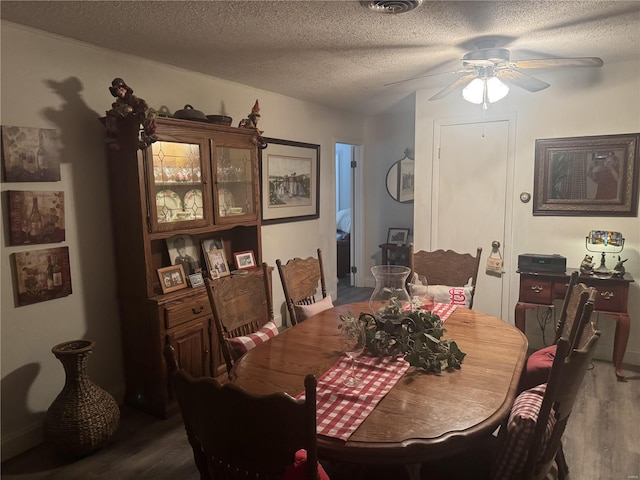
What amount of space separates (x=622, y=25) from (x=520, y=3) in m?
0.79

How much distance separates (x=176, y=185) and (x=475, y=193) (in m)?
2.54

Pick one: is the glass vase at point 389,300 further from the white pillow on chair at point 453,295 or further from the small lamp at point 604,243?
the small lamp at point 604,243

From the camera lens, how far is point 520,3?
83.0 inches

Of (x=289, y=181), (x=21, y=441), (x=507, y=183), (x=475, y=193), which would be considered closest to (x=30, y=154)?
(x=21, y=441)

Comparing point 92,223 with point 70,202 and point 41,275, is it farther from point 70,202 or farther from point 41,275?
point 41,275

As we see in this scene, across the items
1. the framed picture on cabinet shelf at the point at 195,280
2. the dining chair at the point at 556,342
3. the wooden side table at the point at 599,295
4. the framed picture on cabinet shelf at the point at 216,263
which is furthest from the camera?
the framed picture on cabinet shelf at the point at 216,263

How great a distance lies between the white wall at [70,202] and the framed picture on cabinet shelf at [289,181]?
105 centimetres

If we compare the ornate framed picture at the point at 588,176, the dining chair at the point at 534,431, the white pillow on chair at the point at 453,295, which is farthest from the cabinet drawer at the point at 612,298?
the dining chair at the point at 534,431

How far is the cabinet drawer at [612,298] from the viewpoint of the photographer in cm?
315

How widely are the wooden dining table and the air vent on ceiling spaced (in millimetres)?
1561

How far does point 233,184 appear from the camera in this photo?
3355 mm

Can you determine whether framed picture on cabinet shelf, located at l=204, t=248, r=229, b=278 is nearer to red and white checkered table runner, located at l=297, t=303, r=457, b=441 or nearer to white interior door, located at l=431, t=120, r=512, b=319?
red and white checkered table runner, located at l=297, t=303, r=457, b=441

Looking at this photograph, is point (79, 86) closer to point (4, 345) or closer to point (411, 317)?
point (4, 345)

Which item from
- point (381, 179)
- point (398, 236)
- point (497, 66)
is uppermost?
point (497, 66)
